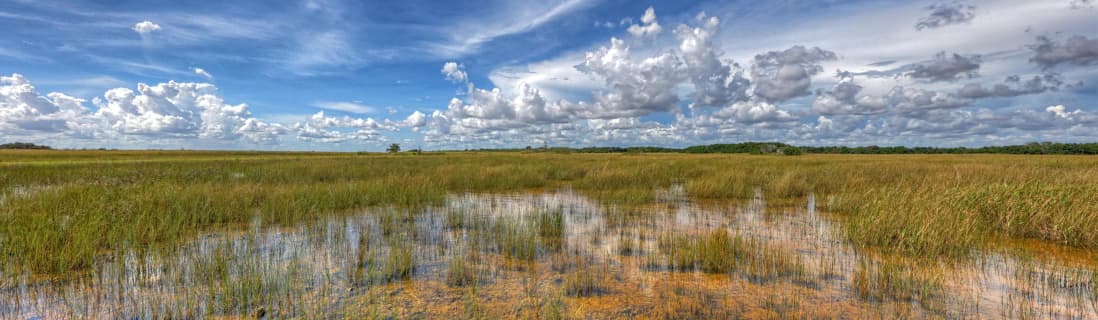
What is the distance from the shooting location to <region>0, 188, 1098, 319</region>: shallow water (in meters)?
4.05

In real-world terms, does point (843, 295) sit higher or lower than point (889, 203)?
lower

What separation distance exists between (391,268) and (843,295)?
5460 mm

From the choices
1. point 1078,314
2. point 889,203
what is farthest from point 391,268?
point 889,203

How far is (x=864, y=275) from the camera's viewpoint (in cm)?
496

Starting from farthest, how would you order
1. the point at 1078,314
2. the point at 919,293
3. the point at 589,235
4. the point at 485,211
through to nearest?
the point at 485,211 < the point at 589,235 < the point at 919,293 < the point at 1078,314

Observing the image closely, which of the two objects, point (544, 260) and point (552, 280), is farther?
point (544, 260)

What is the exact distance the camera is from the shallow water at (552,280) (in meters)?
4.05

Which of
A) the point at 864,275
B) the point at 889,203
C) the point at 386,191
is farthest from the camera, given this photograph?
the point at 386,191

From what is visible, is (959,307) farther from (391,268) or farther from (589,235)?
(391,268)

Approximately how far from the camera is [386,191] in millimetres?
12234

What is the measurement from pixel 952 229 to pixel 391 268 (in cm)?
875

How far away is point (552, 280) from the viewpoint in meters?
5.04

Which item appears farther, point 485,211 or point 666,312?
point 485,211

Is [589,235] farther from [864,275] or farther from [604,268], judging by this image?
[864,275]
